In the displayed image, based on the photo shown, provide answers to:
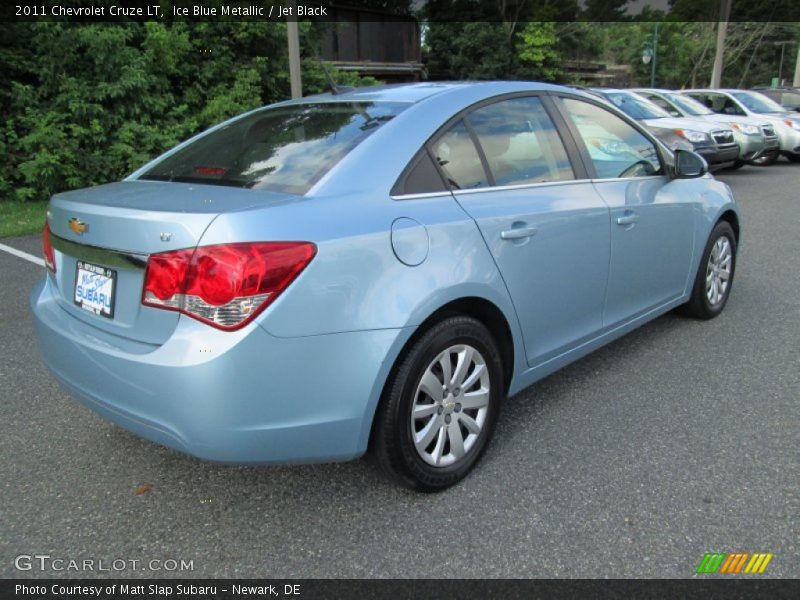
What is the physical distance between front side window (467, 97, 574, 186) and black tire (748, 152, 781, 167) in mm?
13119

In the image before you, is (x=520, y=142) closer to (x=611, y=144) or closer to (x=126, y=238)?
(x=611, y=144)

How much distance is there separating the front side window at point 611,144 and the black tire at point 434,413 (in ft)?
4.35

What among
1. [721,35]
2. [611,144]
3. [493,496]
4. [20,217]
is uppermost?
[721,35]

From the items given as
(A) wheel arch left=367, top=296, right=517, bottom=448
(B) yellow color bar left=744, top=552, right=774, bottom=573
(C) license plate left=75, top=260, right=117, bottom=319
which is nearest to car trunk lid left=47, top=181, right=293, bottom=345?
(C) license plate left=75, top=260, right=117, bottom=319

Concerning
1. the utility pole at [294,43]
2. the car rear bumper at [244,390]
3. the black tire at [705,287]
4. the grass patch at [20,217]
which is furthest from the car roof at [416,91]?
the utility pole at [294,43]

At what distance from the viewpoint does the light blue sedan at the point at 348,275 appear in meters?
2.14

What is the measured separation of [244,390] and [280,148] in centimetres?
112

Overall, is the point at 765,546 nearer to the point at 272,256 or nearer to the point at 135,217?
the point at 272,256

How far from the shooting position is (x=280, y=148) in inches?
110

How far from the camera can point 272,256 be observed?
2.13 m

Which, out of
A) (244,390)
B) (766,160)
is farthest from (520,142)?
(766,160)

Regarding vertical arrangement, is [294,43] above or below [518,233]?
above

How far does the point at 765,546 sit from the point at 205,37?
11787mm

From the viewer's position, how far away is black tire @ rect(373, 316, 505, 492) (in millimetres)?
2453
